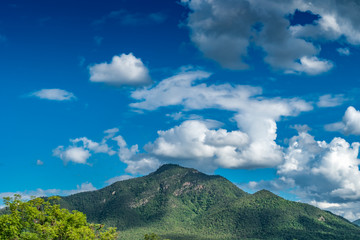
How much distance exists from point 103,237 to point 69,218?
573 cm

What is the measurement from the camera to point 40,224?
49.8m

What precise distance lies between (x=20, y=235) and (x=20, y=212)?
3.86 m

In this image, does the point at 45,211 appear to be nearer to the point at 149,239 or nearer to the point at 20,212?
the point at 20,212

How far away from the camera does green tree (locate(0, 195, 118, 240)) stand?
45.9 metres

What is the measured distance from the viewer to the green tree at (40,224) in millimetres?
45938

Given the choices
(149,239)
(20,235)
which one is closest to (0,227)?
(20,235)

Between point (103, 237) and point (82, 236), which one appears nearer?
point (82, 236)

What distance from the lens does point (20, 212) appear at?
50.2 metres

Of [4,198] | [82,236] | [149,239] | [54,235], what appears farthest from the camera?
[149,239]

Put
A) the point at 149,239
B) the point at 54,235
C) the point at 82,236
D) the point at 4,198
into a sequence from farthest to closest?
1. the point at 149,239
2. the point at 4,198
3. the point at 82,236
4. the point at 54,235

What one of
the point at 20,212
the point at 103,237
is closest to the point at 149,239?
the point at 103,237

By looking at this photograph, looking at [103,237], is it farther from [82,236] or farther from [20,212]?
[20,212]

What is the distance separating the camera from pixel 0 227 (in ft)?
151

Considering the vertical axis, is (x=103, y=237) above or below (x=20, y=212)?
below
